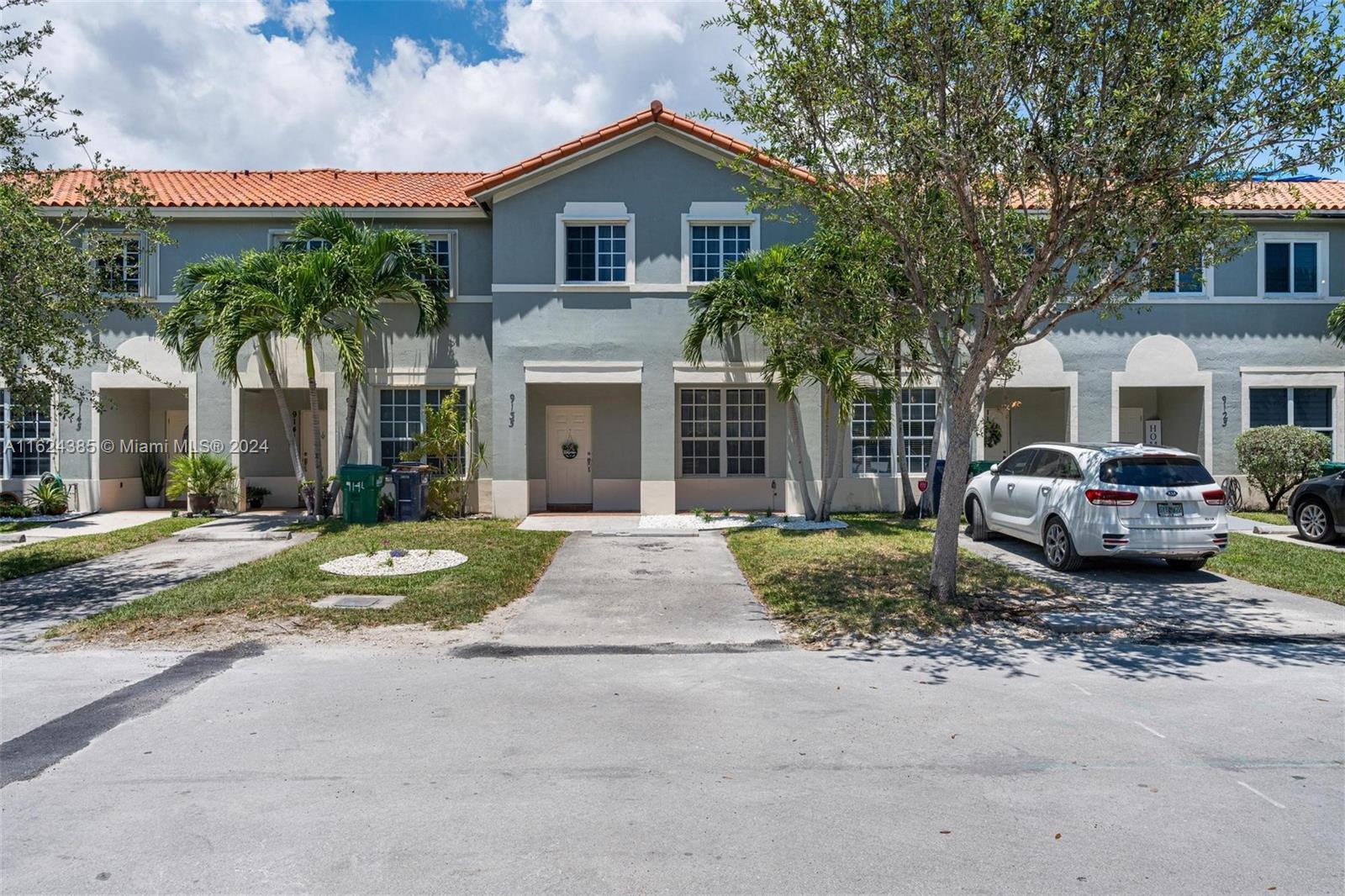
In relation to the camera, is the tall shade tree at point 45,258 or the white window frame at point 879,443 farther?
the white window frame at point 879,443

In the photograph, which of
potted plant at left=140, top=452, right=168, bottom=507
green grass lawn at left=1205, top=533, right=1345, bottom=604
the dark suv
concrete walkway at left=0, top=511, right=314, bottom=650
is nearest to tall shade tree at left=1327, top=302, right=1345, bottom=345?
the dark suv

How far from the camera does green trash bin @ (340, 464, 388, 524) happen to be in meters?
15.4

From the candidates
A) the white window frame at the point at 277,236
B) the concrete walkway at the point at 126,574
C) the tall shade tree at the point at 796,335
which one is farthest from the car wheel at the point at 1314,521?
the white window frame at the point at 277,236

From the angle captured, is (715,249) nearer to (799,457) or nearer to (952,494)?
(799,457)

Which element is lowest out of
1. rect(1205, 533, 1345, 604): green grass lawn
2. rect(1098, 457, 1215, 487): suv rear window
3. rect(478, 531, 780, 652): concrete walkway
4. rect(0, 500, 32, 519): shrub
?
rect(478, 531, 780, 652): concrete walkway

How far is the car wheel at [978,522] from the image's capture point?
13.5 m

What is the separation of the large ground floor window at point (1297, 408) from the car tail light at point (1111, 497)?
31.4 feet

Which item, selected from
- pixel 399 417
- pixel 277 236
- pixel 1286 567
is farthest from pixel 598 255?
pixel 1286 567

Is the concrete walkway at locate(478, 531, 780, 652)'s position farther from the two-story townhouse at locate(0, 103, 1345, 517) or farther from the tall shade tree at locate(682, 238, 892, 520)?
the two-story townhouse at locate(0, 103, 1345, 517)

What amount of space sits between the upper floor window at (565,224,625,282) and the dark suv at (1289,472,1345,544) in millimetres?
11945

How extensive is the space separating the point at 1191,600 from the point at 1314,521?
226 inches

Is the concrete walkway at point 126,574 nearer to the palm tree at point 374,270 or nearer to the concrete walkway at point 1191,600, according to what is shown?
the palm tree at point 374,270

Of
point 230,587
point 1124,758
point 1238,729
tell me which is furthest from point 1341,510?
point 230,587

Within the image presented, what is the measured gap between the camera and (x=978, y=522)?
13.6 meters
